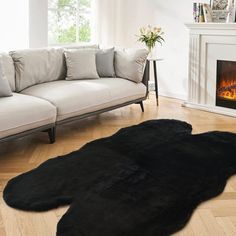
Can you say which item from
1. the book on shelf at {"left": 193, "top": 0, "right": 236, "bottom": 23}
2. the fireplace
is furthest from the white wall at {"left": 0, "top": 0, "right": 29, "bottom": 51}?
the fireplace

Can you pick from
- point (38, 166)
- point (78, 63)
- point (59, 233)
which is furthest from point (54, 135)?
point (59, 233)

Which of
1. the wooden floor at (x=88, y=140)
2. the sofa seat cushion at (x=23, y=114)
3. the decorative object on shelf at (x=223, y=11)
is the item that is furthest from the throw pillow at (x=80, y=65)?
the decorative object on shelf at (x=223, y=11)

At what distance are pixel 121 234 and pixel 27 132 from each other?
1.54 meters

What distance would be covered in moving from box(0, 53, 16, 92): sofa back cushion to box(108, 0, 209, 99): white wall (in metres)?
2.09

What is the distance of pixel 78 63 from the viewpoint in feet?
14.3

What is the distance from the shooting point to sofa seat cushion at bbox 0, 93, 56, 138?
3.10m

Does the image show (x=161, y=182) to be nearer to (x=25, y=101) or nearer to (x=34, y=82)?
(x=25, y=101)

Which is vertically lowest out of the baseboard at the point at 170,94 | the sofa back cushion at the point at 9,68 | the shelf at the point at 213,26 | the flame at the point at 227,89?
the baseboard at the point at 170,94

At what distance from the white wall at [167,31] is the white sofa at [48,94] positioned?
3.49 ft

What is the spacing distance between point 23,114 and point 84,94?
803 mm

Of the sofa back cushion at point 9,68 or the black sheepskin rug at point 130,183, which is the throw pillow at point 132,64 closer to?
the black sheepskin rug at point 130,183

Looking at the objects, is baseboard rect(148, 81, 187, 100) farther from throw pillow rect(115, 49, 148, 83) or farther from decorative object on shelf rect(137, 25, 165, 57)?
throw pillow rect(115, 49, 148, 83)

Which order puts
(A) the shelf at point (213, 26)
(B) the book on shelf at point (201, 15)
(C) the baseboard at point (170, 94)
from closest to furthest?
(A) the shelf at point (213, 26), (B) the book on shelf at point (201, 15), (C) the baseboard at point (170, 94)

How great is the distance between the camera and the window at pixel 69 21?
533 cm
